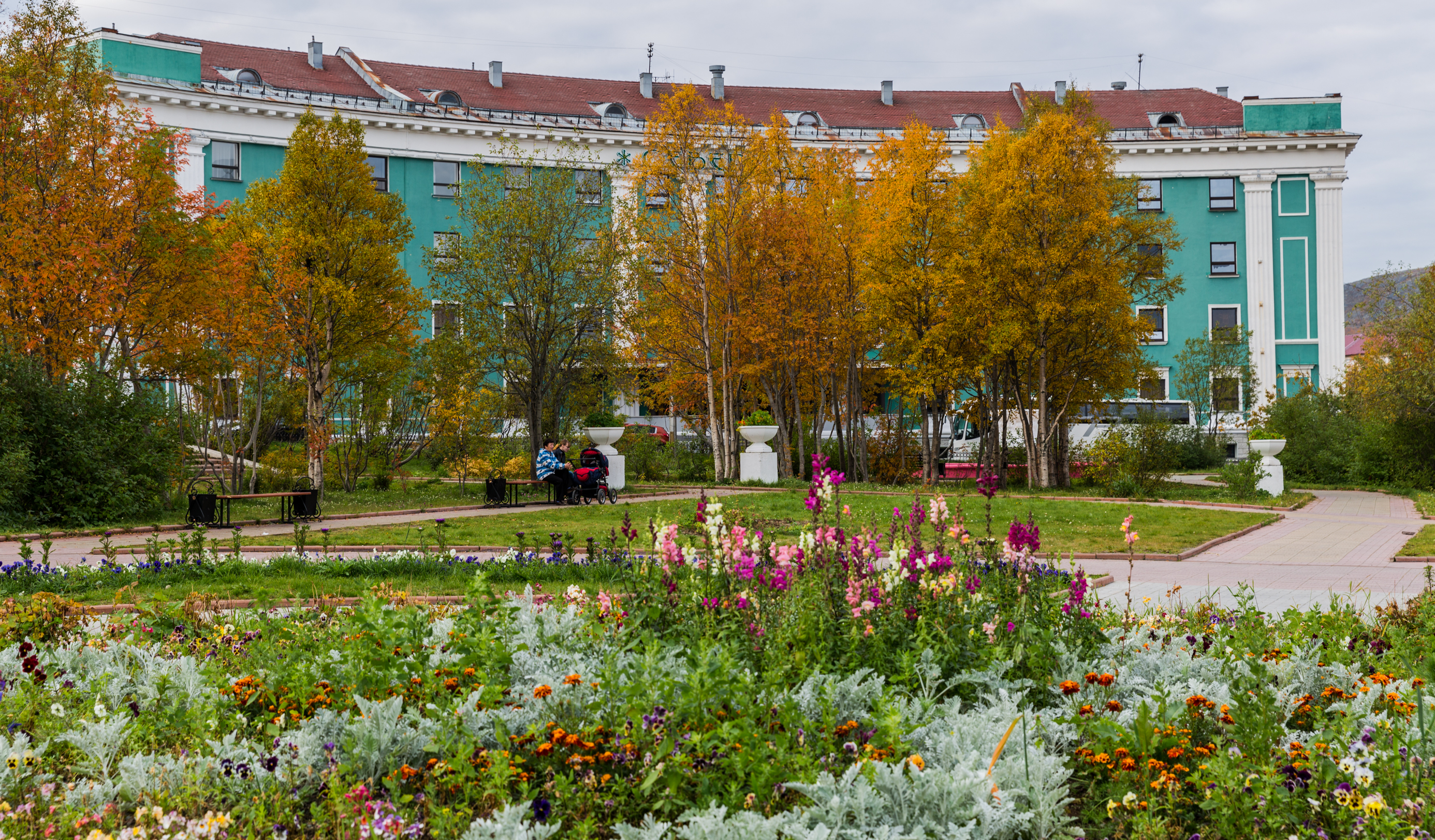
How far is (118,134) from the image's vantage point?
17.2 meters

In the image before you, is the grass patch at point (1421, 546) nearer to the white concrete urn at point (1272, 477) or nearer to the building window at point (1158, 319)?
the white concrete urn at point (1272, 477)

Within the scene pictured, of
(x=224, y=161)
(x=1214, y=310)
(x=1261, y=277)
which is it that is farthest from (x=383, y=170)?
(x=1261, y=277)

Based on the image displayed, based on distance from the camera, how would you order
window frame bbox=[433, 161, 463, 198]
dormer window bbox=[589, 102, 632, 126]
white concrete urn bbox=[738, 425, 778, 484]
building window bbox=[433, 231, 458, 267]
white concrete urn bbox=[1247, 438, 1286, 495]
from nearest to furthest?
white concrete urn bbox=[1247, 438, 1286, 495]
white concrete urn bbox=[738, 425, 778, 484]
building window bbox=[433, 231, 458, 267]
window frame bbox=[433, 161, 463, 198]
dormer window bbox=[589, 102, 632, 126]

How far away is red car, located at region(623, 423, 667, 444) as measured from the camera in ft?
99.7

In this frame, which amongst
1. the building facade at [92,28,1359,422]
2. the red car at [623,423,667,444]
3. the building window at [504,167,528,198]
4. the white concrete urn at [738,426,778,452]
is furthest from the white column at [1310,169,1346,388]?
the building window at [504,167,528,198]

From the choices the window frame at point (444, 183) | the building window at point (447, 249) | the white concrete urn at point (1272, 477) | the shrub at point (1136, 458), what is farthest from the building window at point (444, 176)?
the white concrete urn at point (1272, 477)

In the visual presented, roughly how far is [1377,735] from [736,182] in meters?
22.7

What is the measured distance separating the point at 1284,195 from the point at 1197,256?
14.6 feet

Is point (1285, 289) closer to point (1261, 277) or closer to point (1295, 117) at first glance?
point (1261, 277)

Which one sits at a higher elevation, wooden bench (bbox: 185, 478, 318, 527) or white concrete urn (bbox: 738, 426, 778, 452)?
white concrete urn (bbox: 738, 426, 778, 452)

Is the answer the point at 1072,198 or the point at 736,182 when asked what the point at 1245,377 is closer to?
the point at 1072,198

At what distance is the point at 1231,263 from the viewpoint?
4528 cm

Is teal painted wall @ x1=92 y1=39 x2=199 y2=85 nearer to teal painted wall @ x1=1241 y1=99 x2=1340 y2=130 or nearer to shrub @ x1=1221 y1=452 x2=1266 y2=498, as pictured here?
shrub @ x1=1221 y1=452 x2=1266 y2=498

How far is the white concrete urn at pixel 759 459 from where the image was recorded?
2398 centimetres
